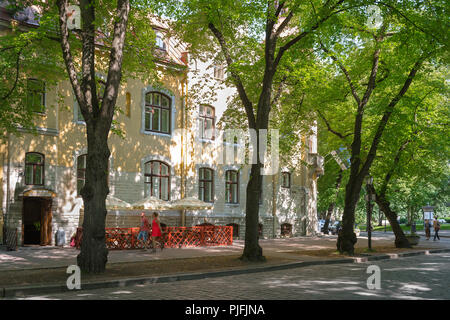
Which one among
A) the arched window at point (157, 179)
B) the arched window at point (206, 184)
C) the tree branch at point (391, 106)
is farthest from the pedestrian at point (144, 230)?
the tree branch at point (391, 106)

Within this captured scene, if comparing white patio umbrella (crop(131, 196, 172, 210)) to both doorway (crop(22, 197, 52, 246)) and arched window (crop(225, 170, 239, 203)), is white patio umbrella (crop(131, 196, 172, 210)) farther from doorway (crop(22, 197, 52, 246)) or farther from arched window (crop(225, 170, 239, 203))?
arched window (crop(225, 170, 239, 203))

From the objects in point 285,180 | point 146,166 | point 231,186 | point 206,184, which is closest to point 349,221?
point 206,184

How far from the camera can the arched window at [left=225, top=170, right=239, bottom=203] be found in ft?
105

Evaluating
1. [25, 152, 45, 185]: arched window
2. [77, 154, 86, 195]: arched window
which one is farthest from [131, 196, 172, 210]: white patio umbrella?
[25, 152, 45, 185]: arched window

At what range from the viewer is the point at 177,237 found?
2422 centimetres

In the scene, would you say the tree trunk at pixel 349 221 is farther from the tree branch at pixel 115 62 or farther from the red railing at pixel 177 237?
the tree branch at pixel 115 62

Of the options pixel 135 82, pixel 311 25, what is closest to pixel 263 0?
pixel 311 25

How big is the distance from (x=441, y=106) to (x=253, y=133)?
54.4 ft

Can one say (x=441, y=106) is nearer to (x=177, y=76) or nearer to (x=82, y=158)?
(x=177, y=76)

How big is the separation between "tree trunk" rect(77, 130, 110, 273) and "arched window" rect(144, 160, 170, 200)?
14.5m

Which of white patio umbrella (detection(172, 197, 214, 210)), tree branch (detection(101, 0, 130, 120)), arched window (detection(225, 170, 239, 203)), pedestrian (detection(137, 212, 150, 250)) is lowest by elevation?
A: pedestrian (detection(137, 212, 150, 250))

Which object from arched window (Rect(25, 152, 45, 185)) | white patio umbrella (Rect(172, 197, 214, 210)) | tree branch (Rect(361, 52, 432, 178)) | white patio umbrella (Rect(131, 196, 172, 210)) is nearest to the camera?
tree branch (Rect(361, 52, 432, 178))

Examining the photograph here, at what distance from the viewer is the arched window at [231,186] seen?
32062mm

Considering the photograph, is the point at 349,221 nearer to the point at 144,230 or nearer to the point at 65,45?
the point at 144,230
